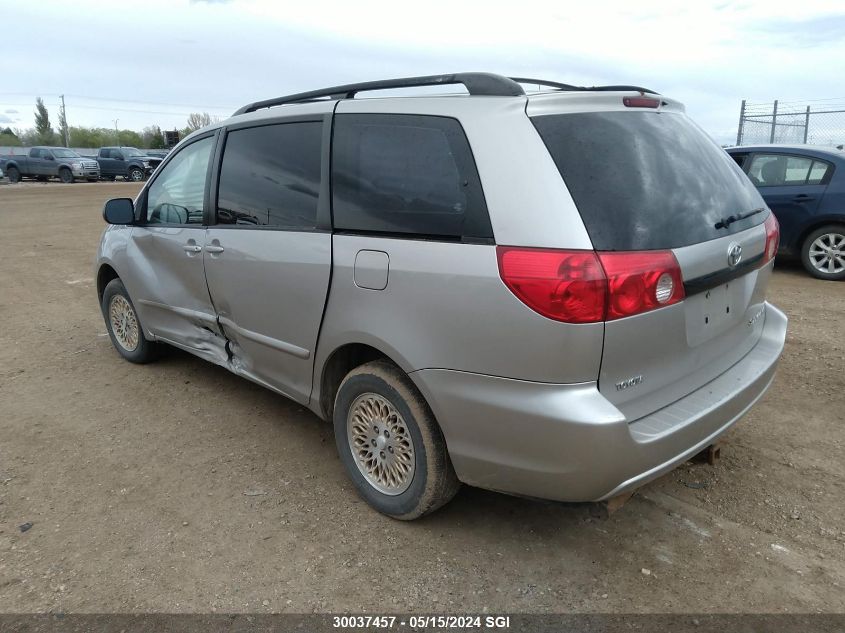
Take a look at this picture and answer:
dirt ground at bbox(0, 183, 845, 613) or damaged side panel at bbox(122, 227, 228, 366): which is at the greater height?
damaged side panel at bbox(122, 227, 228, 366)

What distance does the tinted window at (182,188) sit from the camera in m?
3.89

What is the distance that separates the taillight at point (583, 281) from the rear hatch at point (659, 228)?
0.04 metres

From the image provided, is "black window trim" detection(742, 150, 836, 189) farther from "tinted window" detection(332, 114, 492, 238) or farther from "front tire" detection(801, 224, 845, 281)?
"tinted window" detection(332, 114, 492, 238)

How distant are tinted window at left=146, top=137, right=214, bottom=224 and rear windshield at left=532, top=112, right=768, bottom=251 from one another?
2.35 meters

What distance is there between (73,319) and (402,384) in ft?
16.8

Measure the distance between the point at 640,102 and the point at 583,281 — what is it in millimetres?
928

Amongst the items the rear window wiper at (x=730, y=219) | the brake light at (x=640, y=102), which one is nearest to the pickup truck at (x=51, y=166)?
the brake light at (x=640, y=102)

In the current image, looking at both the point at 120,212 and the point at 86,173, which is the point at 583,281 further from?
the point at 86,173

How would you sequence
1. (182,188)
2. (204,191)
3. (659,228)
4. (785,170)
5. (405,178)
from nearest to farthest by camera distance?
(659,228), (405,178), (204,191), (182,188), (785,170)

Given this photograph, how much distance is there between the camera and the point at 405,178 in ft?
8.66

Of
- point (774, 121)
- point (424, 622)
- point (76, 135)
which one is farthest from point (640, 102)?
point (76, 135)

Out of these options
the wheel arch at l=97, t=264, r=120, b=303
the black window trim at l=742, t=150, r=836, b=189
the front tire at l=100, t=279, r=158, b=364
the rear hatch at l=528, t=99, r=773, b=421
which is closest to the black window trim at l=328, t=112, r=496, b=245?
the rear hatch at l=528, t=99, r=773, b=421

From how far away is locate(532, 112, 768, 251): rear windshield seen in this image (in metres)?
2.22

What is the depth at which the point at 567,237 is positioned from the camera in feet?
7.08
